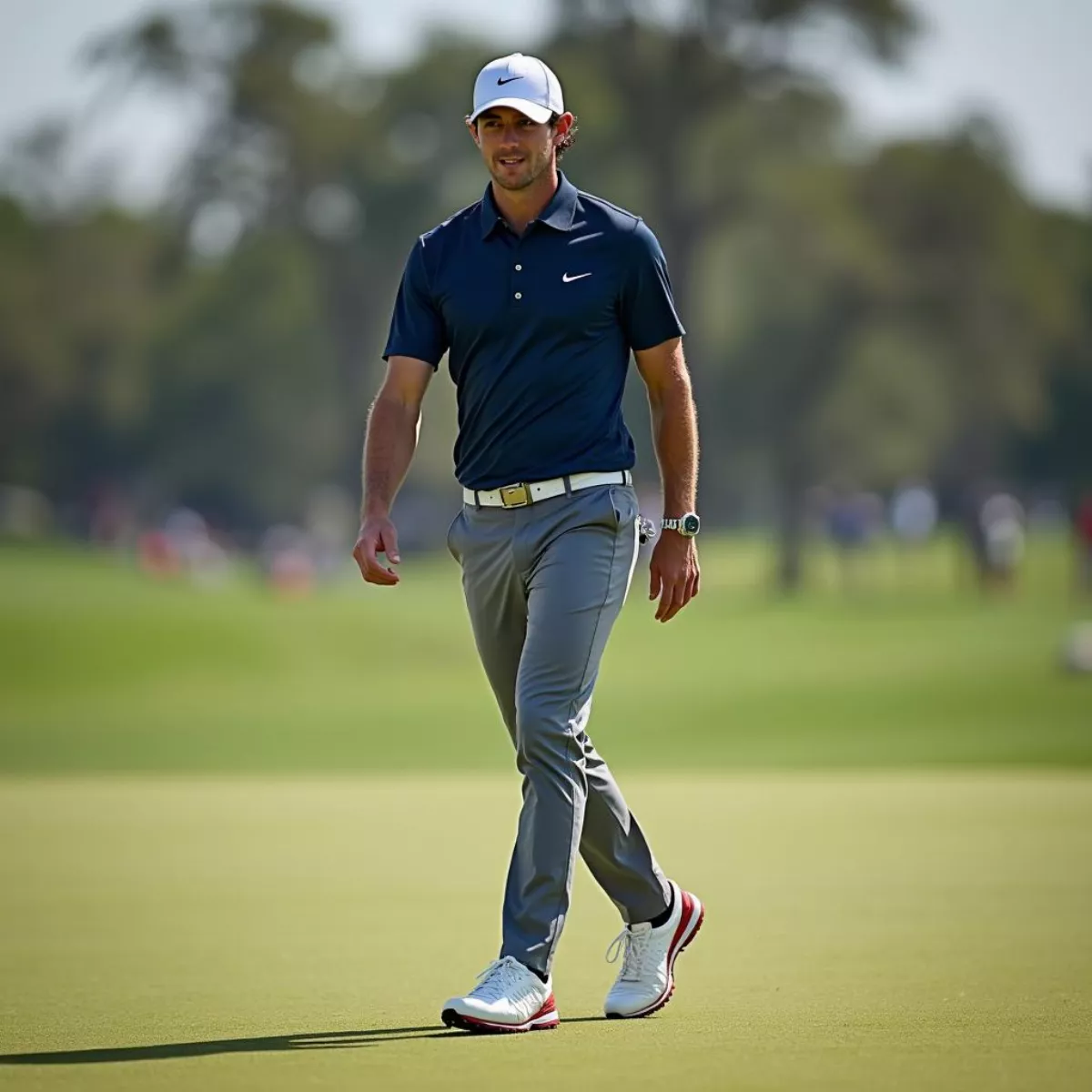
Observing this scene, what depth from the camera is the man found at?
18.3ft

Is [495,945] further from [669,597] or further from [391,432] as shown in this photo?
[391,432]

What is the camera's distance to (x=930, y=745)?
19641 millimetres

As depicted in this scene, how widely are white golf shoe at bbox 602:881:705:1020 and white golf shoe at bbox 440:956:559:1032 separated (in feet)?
0.75

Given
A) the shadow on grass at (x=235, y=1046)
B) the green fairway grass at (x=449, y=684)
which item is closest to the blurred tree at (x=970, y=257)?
the green fairway grass at (x=449, y=684)

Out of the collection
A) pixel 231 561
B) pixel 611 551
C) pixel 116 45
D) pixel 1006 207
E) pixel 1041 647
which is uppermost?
pixel 116 45

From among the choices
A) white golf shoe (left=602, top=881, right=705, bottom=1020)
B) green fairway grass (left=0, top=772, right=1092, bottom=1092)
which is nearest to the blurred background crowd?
green fairway grass (left=0, top=772, right=1092, bottom=1092)

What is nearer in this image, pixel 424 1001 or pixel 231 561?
A: pixel 424 1001

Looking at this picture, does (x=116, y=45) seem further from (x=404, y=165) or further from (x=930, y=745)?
(x=930, y=745)

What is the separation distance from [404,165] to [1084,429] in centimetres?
3067

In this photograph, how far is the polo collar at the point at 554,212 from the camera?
5.72 metres

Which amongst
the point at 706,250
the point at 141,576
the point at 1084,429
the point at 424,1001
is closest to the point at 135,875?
the point at 424,1001

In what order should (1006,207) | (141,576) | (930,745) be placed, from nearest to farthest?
1. (930,745)
2. (141,576)
3. (1006,207)

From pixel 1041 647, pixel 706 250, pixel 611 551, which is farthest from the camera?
pixel 706 250

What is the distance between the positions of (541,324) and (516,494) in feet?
1.41
